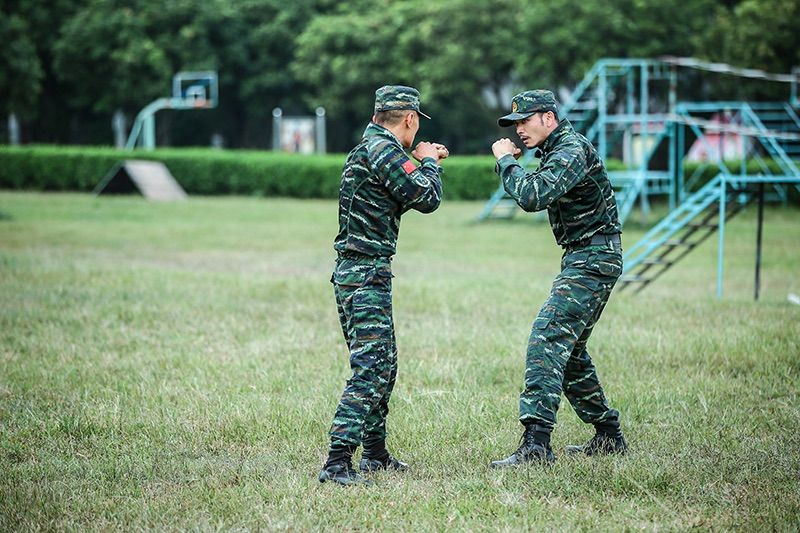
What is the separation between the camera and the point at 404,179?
5516 millimetres

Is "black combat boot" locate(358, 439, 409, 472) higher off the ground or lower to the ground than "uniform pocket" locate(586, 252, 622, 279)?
lower

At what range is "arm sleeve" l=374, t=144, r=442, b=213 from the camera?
5.52m

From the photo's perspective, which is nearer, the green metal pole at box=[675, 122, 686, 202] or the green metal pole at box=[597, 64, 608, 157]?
the green metal pole at box=[597, 64, 608, 157]

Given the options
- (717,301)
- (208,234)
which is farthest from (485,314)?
(208,234)

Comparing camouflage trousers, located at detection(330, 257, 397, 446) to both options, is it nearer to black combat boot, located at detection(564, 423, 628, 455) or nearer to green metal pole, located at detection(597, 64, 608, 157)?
black combat boot, located at detection(564, 423, 628, 455)

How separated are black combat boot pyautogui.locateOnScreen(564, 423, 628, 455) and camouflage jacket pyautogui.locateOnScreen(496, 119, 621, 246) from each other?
1.13 metres

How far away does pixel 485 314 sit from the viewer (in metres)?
11.7

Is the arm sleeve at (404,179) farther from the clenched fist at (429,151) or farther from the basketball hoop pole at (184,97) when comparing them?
the basketball hoop pole at (184,97)

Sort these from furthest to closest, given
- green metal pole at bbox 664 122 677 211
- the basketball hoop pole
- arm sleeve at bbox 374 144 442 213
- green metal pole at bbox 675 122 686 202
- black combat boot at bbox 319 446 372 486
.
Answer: the basketball hoop pole < green metal pole at bbox 675 122 686 202 < green metal pole at bbox 664 122 677 211 < black combat boot at bbox 319 446 372 486 < arm sleeve at bbox 374 144 442 213

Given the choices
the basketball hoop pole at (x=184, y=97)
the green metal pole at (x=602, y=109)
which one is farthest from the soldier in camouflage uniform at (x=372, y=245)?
the basketball hoop pole at (x=184, y=97)

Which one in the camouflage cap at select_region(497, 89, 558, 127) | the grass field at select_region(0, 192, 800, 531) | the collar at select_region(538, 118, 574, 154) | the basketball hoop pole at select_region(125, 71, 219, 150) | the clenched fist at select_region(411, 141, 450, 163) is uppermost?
the basketball hoop pole at select_region(125, 71, 219, 150)

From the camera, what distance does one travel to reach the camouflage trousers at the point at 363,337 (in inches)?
220

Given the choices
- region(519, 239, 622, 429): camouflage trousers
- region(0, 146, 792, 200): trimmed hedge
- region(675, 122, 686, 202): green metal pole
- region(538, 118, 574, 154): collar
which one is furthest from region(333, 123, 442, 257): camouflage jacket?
region(0, 146, 792, 200): trimmed hedge

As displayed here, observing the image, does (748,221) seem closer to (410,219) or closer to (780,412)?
(410,219)
